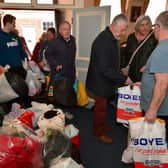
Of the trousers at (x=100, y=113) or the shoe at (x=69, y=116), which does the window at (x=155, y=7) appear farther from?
the trousers at (x=100, y=113)

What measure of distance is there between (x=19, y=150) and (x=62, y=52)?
5.90 feet

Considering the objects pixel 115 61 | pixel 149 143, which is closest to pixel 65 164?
pixel 149 143

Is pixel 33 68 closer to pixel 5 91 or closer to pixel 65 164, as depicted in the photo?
pixel 5 91

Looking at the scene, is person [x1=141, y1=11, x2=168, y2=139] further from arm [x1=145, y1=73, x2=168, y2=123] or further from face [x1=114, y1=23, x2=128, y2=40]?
face [x1=114, y1=23, x2=128, y2=40]

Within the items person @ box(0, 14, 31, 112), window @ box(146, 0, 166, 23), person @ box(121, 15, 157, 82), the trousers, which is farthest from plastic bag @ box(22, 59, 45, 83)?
window @ box(146, 0, 166, 23)

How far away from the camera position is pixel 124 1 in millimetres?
4676

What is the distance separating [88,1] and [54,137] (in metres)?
3.14

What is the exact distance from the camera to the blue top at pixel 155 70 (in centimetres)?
150

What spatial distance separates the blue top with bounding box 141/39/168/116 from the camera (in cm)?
150

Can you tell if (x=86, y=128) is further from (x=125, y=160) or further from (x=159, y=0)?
(x=159, y=0)

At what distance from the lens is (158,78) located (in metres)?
1.53

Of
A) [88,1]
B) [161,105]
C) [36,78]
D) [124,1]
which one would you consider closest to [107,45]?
[161,105]

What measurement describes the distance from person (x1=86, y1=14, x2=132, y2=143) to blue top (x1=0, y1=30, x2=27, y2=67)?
130 centimetres

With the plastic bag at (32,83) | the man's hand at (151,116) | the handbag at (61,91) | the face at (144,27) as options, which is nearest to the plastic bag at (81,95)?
the handbag at (61,91)
